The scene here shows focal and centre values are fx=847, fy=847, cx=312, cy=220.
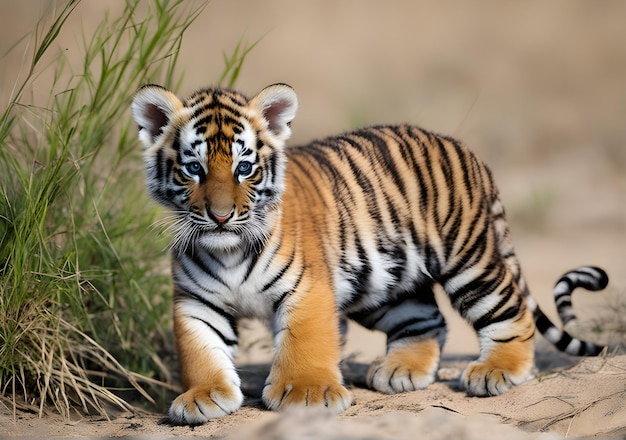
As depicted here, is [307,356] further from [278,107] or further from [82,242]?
[82,242]

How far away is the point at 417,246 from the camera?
3963 millimetres

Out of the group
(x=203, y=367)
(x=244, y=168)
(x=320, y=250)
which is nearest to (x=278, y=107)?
(x=244, y=168)

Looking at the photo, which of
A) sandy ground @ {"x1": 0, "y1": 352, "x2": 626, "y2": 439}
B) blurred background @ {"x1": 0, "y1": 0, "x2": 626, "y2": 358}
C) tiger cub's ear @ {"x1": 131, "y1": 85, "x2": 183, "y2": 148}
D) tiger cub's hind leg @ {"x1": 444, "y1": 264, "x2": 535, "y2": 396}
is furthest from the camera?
blurred background @ {"x1": 0, "y1": 0, "x2": 626, "y2": 358}

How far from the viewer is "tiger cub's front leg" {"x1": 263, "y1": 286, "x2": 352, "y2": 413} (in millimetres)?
3260

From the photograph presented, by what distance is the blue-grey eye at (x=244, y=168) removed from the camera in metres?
3.29

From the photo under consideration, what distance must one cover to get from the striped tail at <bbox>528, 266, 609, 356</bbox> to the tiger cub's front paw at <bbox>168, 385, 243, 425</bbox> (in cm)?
164

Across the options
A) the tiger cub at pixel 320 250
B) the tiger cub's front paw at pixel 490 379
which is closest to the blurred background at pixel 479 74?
the tiger cub at pixel 320 250

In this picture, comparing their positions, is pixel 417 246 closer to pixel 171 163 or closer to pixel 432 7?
pixel 171 163

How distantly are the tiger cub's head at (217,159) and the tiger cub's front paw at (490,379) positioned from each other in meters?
1.14

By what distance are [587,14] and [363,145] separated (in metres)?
9.13

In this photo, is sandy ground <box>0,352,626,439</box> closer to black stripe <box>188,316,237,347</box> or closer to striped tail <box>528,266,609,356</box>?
striped tail <box>528,266,609,356</box>

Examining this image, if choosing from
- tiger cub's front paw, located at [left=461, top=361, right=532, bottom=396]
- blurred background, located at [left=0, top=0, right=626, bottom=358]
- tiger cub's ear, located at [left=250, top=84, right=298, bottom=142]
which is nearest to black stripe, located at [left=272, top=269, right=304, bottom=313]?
tiger cub's ear, located at [left=250, top=84, right=298, bottom=142]

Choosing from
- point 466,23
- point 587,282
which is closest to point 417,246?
point 587,282

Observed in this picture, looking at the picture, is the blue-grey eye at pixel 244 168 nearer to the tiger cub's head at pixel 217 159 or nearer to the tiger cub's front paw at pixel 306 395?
the tiger cub's head at pixel 217 159
